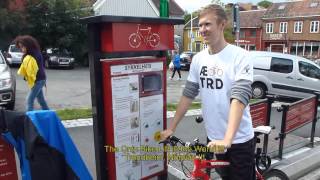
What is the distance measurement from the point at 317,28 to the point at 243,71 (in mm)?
52581

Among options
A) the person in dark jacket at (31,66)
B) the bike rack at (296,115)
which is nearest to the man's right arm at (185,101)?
the bike rack at (296,115)

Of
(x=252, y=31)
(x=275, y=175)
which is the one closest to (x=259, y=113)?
(x=275, y=175)

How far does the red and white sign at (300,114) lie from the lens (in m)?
5.59

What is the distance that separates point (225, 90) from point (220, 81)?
0.08m

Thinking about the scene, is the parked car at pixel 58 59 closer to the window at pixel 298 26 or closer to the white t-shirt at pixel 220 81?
the white t-shirt at pixel 220 81

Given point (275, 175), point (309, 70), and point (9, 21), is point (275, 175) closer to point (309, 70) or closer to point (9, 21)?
point (309, 70)

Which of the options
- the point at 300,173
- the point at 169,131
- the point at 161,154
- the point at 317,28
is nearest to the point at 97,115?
the point at 169,131

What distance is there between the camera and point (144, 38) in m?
3.26

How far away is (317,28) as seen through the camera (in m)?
50.0

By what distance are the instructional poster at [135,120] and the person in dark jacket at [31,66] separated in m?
4.56

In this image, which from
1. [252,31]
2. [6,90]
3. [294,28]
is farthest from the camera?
[252,31]

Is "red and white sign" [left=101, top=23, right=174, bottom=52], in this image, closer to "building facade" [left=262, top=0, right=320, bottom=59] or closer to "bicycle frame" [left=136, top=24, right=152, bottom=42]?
"bicycle frame" [left=136, top=24, right=152, bottom=42]

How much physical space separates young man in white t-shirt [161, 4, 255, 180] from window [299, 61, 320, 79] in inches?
438

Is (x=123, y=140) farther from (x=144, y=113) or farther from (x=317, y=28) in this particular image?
(x=317, y=28)
